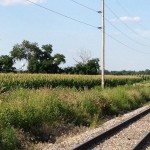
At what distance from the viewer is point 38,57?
118m

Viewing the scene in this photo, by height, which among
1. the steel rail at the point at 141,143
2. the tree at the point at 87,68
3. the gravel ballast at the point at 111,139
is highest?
the tree at the point at 87,68

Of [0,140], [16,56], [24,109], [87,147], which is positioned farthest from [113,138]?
[16,56]

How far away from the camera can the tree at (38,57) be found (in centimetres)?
11150

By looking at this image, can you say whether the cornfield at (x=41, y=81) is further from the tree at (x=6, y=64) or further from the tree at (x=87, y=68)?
the tree at (x=87, y=68)

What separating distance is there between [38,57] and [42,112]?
104 metres

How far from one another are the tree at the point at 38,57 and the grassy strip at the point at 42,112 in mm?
88364

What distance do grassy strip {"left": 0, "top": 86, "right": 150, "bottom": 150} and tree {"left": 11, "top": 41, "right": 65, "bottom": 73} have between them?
8836cm

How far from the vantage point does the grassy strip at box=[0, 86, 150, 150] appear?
11641mm

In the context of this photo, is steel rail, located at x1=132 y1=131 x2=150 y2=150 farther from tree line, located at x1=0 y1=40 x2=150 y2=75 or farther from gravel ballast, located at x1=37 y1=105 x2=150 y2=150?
tree line, located at x1=0 y1=40 x2=150 y2=75

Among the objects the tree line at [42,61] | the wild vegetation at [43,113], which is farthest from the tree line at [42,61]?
the wild vegetation at [43,113]

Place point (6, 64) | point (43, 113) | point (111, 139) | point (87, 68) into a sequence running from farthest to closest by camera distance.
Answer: point (87, 68) < point (6, 64) < point (43, 113) < point (111, 139)

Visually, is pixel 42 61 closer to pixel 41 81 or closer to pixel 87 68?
pixel 87 68

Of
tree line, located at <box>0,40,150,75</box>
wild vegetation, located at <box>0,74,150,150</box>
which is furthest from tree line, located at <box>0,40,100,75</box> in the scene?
wild vegetation, located at <box>0,74,150,150</box>

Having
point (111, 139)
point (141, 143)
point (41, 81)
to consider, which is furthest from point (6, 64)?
point (141, 143)
